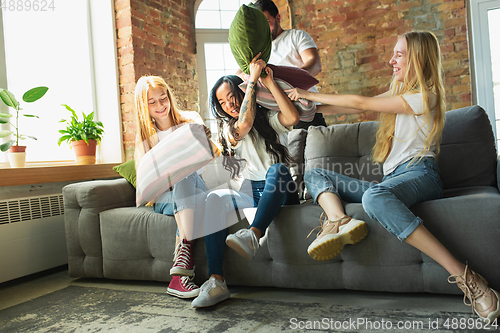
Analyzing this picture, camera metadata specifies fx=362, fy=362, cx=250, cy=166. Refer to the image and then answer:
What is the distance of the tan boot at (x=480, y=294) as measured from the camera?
1.12m

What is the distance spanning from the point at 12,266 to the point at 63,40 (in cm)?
187

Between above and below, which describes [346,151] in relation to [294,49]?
below

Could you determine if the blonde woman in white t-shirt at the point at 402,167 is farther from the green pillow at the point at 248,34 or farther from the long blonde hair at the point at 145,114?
the long blonde hair at the point at 145,114

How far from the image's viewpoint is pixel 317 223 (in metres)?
1.50

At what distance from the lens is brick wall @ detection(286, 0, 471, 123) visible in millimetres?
3438

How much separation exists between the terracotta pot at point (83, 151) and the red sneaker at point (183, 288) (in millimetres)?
1446

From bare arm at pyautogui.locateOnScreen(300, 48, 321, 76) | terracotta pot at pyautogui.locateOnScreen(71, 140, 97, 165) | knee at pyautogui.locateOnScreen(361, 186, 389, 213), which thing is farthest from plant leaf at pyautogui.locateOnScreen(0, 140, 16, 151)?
knee at pyautogui.locateOnScreen(361, 186, 389, 213)

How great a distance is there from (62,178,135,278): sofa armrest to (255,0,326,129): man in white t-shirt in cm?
122

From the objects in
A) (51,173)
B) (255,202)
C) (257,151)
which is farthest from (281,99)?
(51,173)

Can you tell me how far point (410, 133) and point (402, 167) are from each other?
0.47 feet

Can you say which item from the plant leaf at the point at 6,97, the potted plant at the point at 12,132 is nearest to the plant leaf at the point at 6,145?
the potted plant at the point at 12,132

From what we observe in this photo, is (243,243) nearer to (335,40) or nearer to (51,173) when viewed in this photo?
(51,173)

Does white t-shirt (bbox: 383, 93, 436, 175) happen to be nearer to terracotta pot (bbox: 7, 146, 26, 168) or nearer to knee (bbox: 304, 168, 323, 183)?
knee (bbox: 304, 168, 323, 183)

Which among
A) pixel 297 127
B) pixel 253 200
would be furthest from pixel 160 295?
pixel 297 127
